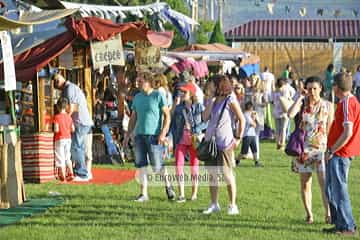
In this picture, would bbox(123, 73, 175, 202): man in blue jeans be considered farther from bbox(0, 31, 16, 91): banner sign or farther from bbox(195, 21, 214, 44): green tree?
bbox(195, 21, 214, 44): green tree

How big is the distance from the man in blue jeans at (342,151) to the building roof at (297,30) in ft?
143

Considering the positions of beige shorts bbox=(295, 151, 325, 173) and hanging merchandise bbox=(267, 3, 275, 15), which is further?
hanging merchandise bbox=(267, 3, 275, 15)

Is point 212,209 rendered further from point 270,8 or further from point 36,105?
point 270,8

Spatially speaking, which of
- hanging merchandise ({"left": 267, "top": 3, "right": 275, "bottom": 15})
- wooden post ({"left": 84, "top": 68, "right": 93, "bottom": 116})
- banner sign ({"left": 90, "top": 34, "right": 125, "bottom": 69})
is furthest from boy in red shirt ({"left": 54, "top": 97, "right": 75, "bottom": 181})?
hanging merchandise ({"left": 267, "top": 3, "right": 275, "bottom": 15})

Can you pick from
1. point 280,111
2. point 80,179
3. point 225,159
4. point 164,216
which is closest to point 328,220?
point 225,159

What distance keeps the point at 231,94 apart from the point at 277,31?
42875 millimetres

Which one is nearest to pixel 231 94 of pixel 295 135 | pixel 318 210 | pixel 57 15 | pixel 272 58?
pixel 295 135

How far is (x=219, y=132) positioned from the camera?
10.5 meters

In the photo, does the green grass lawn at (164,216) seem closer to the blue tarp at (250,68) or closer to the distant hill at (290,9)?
the blue tarp at (250,68)

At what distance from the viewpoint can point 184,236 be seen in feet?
29.8

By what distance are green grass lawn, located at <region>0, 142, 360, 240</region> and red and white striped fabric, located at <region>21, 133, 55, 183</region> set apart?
0.35m

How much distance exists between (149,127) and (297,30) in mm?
42284

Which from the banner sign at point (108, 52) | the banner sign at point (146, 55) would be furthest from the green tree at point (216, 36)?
the banner sign at point (108, 52)

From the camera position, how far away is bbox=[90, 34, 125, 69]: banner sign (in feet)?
50.3
